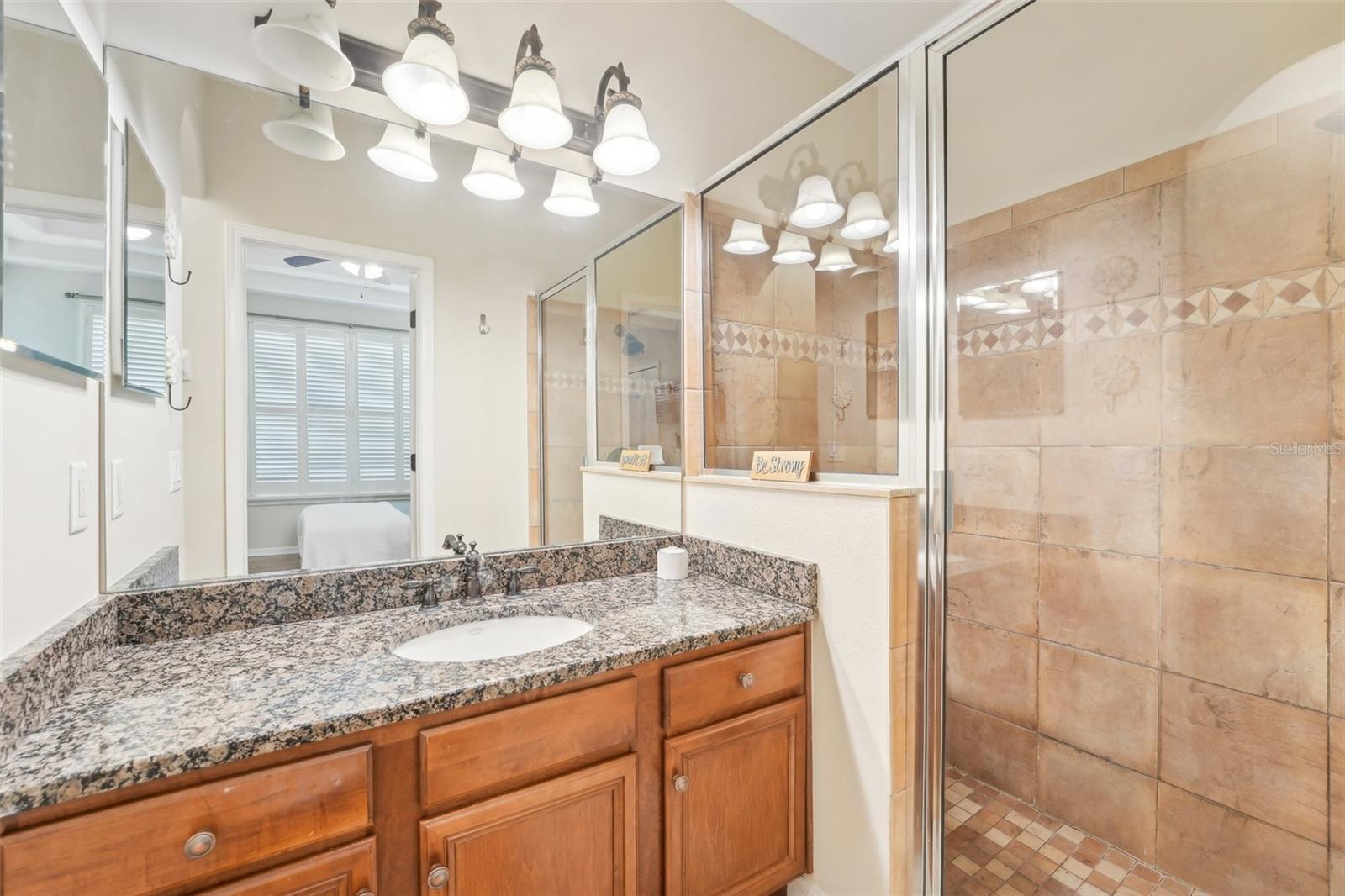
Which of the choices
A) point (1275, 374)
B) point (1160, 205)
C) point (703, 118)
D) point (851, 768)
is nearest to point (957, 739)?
point (851, 768)

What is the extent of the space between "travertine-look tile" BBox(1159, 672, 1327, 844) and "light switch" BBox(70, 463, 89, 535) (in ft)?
8.29

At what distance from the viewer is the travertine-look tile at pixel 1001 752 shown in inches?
61.2

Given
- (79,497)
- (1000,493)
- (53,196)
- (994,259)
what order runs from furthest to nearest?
(1000,493) → (994,259) → (79,497) → (53,196)

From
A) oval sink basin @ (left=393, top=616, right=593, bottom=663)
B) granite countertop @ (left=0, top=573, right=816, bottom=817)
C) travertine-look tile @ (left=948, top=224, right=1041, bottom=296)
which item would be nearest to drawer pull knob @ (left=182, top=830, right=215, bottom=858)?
granite countertop @ (left=0, top=573, right=816, bottom=817)

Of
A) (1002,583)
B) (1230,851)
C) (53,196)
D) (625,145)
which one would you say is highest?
(625,145)

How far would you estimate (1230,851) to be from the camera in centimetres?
145

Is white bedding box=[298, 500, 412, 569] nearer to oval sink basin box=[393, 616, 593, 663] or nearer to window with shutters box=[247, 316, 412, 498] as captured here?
window with shutters box=[247, 316, 412, 498]

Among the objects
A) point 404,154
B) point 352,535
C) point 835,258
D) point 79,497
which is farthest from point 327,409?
point 835,258

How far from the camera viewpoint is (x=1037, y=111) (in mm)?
1499

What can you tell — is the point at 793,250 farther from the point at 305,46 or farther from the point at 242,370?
the point at 242,370

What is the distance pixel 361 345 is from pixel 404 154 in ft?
1.68

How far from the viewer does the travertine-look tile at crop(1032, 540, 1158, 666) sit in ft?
5.22

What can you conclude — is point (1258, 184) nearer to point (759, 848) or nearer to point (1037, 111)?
point (1037, 111)

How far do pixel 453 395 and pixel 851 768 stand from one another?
4.66 ft
